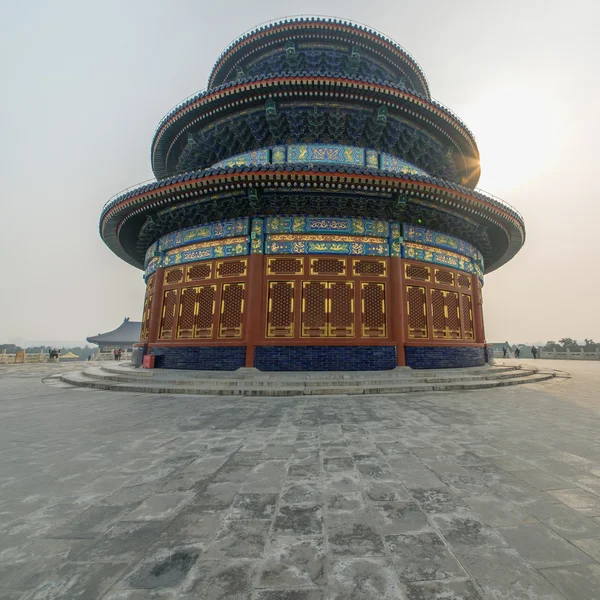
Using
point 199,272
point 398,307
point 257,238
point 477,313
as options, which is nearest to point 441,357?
point 398,307

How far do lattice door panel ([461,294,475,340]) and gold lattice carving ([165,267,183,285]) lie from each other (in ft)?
36.9

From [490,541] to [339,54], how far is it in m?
18.7

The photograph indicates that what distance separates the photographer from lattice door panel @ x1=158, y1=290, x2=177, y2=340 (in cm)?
1135

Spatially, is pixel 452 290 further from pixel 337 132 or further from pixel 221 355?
pixel 221 355

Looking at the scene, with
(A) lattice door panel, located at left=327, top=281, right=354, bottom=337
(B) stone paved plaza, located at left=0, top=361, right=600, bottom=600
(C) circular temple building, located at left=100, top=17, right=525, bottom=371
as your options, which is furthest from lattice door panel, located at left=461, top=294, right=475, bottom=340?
(B) stone paved plaza, located at left=0, top=361, right=600, bottom=600

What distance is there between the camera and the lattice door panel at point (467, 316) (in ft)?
38.9

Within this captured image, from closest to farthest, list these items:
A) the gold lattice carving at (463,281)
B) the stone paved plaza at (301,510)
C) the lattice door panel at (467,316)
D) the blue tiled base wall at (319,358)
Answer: the stone paved plaza at (301,510) < the blue tiled base wall at (319,358) < the lattice door panel at (467,316) < the gold lattice carving at (463,281)

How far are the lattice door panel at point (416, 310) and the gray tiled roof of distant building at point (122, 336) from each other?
110 feet

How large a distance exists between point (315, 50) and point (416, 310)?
13.7 metres

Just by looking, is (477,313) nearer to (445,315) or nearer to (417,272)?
(445,315)

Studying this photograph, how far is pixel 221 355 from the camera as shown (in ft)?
33.1

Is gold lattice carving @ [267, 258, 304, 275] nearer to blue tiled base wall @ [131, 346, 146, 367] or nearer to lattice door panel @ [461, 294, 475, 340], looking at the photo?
blue tiled base wall @ [131, 346, 146, 367]

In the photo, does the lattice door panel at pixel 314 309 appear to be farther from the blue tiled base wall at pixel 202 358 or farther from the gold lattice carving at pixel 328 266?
the blue tiled base wall at pixel 202 358

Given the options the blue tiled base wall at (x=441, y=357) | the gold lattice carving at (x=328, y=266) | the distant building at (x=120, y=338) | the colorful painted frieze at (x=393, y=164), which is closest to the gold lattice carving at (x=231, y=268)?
the gold lattice carving at (x=328, y=266)
